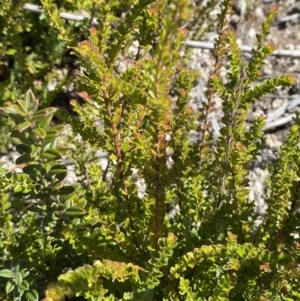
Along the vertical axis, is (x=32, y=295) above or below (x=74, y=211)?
below

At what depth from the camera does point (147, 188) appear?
61.8 inches

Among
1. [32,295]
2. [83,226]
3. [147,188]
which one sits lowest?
[32,295]

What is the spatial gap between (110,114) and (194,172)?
23.4 inches

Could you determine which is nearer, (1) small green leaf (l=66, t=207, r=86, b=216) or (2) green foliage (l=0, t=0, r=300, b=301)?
(2) green foliage (l=0, t=0, r=300, b=301)

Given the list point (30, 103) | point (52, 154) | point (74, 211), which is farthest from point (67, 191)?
point (30, 103)

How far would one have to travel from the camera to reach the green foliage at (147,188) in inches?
47.1

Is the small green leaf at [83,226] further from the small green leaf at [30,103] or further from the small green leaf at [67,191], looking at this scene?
the small green leaf at [30,103]

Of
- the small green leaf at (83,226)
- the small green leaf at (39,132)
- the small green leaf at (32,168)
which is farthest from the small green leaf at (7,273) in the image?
the small green leaf at (39,132)

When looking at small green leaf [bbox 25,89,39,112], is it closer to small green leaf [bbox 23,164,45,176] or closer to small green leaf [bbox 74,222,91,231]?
small green leaf [bbox 23,164,45,176]

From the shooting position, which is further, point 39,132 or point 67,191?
point 67,191

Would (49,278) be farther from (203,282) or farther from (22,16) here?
(22,16)

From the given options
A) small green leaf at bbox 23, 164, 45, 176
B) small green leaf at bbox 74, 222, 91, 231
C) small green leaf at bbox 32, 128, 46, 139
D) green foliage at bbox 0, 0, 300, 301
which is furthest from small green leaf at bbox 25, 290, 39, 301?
small green leaf at bbox 32, 128, 46, 139

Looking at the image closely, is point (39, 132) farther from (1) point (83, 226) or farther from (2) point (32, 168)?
(1) point (83, 226)

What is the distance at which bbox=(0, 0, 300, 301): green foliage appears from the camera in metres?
1.20
